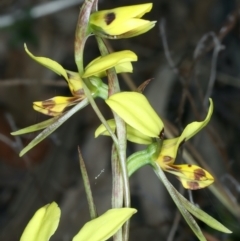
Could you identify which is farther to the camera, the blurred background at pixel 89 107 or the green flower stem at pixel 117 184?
the blurred background at pixel 89 107

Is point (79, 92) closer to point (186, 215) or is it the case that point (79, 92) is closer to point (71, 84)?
point (71, 84)

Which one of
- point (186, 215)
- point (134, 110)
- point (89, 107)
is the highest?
point (134, 110)

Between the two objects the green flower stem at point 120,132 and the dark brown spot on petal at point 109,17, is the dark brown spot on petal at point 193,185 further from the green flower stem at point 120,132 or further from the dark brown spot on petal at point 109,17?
the dark brown spot on petal at point 109,17

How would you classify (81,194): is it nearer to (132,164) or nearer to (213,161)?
(213,161)

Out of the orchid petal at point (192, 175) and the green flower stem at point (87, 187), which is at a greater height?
the green flower stem at point (87, 187)

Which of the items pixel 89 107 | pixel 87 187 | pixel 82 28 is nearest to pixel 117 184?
pixel 87 187

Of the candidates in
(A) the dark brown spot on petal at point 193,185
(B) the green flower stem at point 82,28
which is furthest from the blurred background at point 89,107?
(B) the green flower stem at point 82,28
